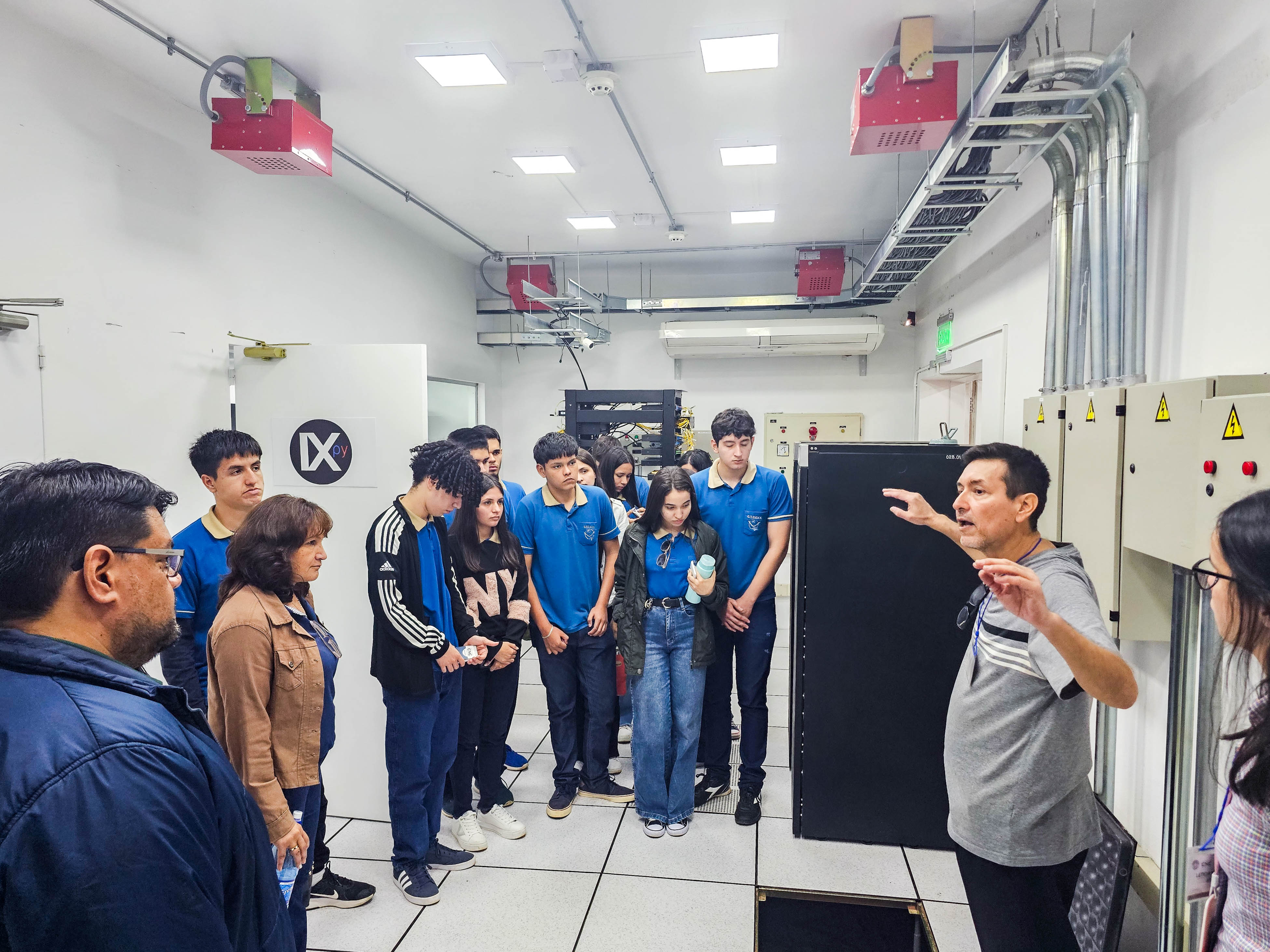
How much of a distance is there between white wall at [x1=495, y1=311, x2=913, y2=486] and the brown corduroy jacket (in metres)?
5.08

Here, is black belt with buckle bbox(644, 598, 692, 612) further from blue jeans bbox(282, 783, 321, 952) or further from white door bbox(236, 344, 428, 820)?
blue jeans bbox(282, 783, 321, 952)

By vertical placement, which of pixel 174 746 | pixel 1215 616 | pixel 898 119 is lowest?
pixel 174 746

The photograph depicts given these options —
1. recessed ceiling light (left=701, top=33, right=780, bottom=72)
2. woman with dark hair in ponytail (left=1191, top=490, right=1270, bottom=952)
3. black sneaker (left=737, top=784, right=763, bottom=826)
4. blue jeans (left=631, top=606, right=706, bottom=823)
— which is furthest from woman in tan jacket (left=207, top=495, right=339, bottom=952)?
recessed ceiling light (left=701, top=33, right=780, bottom=72)

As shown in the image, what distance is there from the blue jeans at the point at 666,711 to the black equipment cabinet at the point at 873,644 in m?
0.45

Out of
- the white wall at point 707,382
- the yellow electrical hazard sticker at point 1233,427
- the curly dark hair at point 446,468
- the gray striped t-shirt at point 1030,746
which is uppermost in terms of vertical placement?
the white wall at point 707,382

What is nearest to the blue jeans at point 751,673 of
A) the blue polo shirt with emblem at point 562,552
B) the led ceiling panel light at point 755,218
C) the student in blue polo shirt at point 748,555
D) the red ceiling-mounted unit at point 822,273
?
the student in blue polo shirt at point 748,555

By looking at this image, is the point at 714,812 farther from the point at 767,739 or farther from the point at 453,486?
the point at 453,486

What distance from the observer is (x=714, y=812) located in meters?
2.94

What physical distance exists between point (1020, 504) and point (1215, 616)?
545 millimetres

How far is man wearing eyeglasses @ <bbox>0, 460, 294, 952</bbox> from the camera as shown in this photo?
70 cm

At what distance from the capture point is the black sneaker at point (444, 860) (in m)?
2.54

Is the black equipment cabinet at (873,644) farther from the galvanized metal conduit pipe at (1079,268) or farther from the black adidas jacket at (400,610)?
the black adidas jacket at (400,610)

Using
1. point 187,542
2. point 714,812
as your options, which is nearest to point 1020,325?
point 714,812

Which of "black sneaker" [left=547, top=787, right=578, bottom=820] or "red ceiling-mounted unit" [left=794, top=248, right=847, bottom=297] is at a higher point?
"red ceiling-mounted unit" [left=794, top=248, right=847, bottom=297]
